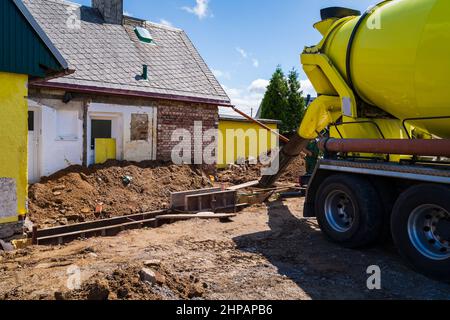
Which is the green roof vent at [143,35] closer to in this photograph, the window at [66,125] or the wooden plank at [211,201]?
the window at [66,125]

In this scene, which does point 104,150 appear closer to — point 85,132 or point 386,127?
point 85,132

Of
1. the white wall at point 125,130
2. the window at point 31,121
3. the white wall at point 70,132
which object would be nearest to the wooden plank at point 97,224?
the white wall at point 70,132

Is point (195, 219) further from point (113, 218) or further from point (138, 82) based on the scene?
point (138, 82)

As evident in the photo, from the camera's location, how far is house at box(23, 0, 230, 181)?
9.53 meters

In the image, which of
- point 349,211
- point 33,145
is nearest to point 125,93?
point 33,145

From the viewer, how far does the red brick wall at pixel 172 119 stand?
11750mm

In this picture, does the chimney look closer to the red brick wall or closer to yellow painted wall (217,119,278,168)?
the red brick wall

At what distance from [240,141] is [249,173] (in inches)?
75.0

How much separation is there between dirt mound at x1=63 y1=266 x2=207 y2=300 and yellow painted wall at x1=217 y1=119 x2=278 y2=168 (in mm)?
10910

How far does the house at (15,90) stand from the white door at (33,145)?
2851 mm

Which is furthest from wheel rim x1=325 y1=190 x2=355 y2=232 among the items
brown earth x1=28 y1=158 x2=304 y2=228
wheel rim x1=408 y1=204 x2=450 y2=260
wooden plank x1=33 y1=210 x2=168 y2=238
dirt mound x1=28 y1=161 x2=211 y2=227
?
dirt mound x1=28 y1=161 x2=211 y2=227

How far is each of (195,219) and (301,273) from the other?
3646 millimetres

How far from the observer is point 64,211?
8.46 m

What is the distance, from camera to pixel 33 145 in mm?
9266
